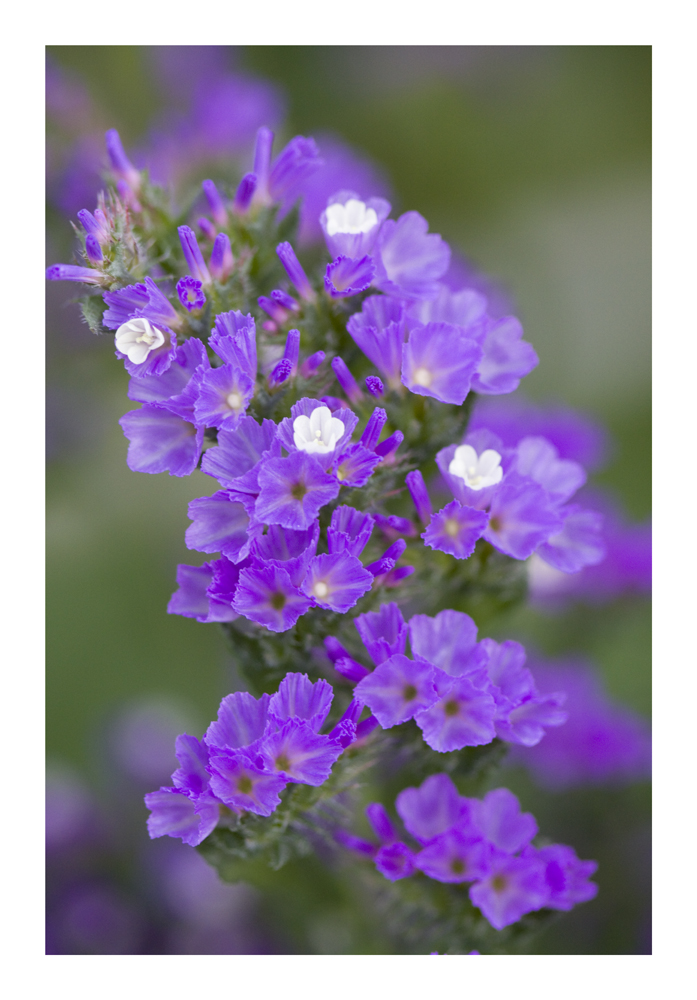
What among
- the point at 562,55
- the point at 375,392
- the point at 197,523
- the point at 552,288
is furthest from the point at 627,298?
the point at 197,523

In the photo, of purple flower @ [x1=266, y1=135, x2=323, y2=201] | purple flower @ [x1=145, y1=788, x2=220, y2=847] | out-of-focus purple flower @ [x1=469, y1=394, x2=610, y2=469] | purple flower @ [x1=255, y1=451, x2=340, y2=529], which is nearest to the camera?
purple flower @ [x1=255, y1=451, x2=340, y2=529]

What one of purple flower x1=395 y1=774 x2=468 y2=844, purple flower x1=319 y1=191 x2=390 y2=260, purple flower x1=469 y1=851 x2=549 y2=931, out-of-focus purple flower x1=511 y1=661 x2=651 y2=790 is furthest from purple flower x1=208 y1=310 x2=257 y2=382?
out-of-focus purple flower x1=511 y1=661 x2=651 y2=790

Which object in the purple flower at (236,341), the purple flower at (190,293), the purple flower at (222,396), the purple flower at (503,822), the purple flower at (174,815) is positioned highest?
the purple flower at (190,293)

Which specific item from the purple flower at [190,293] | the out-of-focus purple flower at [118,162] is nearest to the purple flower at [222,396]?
the purple flower at [190,293]

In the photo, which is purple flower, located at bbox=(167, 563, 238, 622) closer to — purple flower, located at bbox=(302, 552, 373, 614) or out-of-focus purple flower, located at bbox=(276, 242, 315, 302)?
purple flower, located at bbox=(302, 552, 373, 614)

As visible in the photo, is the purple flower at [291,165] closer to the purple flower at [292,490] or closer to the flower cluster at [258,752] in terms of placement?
the purple flower at [292,490]
